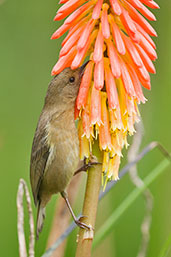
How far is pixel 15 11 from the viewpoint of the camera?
22.5 ft

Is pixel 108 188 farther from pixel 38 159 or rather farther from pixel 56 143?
pixel 38 159

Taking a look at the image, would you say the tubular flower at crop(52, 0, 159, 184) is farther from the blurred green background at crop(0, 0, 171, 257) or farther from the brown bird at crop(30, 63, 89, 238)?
the blurred green background at crop(0, 0, 171, 257)

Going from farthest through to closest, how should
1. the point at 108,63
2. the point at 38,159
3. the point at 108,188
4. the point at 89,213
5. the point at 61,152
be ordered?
the point at 38,159
the point at 61,152
the point at 108,188
the point at 108,63
the point at 89,213

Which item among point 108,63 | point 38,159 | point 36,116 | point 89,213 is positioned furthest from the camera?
point 36,116

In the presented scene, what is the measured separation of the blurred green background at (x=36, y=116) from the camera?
5.06m

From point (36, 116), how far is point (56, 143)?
1963 mm

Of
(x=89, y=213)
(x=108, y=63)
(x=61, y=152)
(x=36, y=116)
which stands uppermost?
(x=36, y=116)

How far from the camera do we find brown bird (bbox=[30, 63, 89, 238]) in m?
4.09

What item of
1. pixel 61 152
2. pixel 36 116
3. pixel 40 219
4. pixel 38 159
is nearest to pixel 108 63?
pixel 61 152

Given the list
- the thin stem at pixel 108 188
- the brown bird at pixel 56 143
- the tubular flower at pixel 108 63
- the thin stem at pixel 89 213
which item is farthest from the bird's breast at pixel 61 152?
the thin stem at pixel 89 213

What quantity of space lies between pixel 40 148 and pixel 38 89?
6.40 ft

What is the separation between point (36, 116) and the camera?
20.6ft

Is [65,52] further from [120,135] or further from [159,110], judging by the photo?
[159,110]

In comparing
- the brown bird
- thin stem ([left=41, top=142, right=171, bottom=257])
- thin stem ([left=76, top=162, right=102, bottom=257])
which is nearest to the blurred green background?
the brown bird
